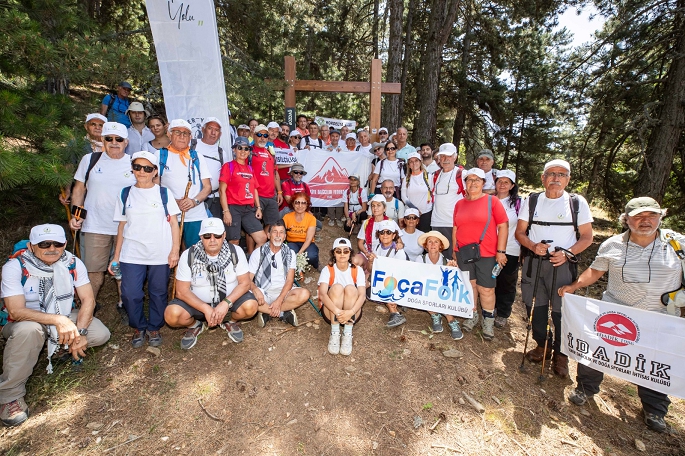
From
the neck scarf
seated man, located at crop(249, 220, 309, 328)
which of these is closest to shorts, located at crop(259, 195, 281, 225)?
seated man, located at crop(249, 220, 309, 328)

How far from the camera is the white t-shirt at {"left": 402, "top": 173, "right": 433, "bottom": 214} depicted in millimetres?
6465

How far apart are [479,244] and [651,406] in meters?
2.52

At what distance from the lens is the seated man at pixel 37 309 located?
349 centimetres

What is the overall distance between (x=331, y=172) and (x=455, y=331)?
5066 millimetres

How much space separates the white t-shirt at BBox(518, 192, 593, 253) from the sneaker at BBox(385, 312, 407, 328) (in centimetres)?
216

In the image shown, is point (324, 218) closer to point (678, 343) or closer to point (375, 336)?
point (375, 336)

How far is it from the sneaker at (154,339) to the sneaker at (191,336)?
1.05 feet

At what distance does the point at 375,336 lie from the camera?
5023 mm

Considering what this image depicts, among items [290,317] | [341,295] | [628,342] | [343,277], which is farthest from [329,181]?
[628,342]

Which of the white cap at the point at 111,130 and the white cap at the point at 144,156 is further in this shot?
the white cap at the point at 111,130

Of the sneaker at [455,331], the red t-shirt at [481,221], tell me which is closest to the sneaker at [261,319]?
the sneaker at [455,331]

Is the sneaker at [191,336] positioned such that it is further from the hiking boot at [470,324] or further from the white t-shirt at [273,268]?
the hiking boot at [470,324]

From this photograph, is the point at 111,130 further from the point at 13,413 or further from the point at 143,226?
the point at 13,413

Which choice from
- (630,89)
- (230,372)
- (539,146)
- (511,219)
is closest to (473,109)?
(539,146)
